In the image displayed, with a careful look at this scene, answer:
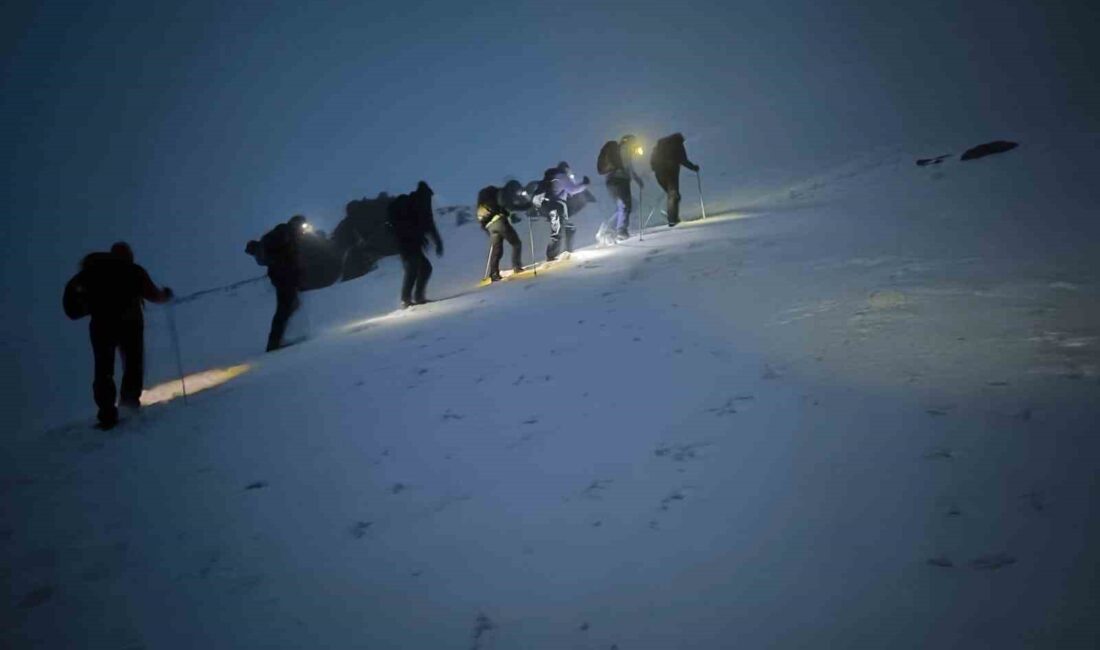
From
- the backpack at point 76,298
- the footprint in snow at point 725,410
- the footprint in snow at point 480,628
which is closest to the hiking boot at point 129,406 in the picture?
the backpack at point 76,298

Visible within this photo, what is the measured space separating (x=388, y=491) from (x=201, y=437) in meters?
2.83

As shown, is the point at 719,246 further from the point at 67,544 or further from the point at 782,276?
the point at 67,544

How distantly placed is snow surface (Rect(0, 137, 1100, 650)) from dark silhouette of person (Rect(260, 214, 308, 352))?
11.6 ft

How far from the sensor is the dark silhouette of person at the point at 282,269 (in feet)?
31.2

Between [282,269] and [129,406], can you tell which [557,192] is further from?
[129,406]

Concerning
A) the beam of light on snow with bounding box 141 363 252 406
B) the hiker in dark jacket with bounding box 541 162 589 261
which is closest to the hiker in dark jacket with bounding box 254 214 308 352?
the beam of light on snow with bounding box 141 363 252 406

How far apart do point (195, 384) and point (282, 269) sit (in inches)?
104

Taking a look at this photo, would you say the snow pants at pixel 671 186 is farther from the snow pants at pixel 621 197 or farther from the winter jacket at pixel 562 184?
the winter jacket at pixel 562 184

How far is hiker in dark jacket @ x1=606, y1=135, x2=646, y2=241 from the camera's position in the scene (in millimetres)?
12586

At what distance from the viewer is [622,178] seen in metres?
12.6

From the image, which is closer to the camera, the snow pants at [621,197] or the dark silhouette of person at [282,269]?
the dark silhouette of person at [282,269]

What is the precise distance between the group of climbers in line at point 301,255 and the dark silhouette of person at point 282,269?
17 millimetres

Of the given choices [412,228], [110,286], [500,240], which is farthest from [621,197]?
[110,286]

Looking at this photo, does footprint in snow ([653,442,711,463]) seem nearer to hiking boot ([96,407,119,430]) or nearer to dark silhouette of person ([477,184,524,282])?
hiking boot ([96,407,119,430])
